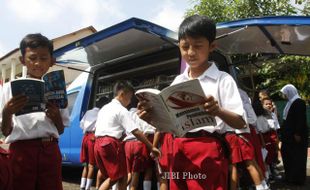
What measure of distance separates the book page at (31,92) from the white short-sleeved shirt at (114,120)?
2240mm

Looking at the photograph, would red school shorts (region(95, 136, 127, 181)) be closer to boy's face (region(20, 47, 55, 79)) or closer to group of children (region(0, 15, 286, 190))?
group of children (region(0, 15, 286, 190))

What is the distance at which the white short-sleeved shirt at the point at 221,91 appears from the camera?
6.67 ft

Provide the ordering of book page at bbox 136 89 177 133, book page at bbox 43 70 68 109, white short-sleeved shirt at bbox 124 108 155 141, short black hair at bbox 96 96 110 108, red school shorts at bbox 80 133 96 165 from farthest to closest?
short black hair at bbox 96 96 110 108, red school shorts at bbox 80 133 96 165, white short-sleeved shirt at bbox 124 108 155 141, book page at bbox 43 70 68 109, book page at bbox 136 89 177 133

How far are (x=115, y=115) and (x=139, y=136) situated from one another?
500mm

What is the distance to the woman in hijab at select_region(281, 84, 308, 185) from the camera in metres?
6.05

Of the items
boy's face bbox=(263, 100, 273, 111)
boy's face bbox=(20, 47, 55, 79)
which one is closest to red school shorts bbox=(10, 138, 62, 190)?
boy's face bbox=(20, 47, 55, 79)

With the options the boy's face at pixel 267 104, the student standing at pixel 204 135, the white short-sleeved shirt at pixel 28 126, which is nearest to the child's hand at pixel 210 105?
the student standing at pixel 204 135

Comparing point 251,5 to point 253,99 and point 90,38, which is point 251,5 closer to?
point 253,99

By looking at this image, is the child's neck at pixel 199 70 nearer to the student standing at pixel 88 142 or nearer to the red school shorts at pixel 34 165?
the red school shorts at pixel 34 165

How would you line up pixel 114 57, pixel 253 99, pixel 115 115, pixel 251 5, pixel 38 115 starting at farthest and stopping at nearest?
pixel 251 5 → pixel 253 99 → pixel 114 57 → pixel 115 115 → pixel 38 115

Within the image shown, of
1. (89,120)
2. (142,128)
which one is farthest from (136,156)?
(89,120)

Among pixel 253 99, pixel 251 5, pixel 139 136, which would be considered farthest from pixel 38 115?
pixel 251 5

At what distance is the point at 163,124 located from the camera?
2154 millimetres

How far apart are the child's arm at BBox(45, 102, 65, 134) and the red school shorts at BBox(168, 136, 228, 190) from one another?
2.85 feet
